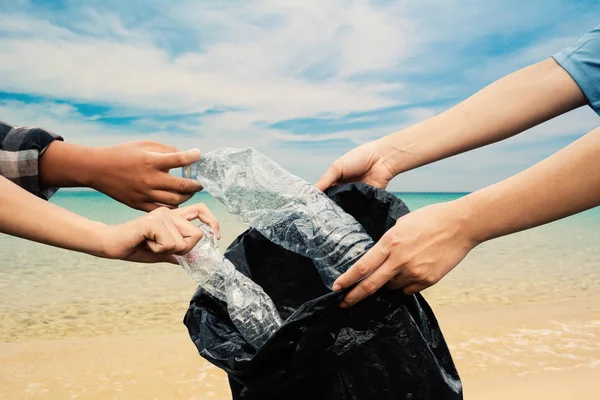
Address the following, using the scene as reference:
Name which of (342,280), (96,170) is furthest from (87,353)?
(342,280)

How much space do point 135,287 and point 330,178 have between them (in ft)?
16.7

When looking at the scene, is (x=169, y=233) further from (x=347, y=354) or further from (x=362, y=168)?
(x=362, y=168)

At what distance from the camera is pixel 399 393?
1131 millimetres

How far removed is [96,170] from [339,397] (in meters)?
1.22

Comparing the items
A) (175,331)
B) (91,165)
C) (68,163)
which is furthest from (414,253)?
(175,331)

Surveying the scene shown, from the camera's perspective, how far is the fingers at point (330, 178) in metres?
1.73

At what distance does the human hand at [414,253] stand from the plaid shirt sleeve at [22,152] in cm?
132

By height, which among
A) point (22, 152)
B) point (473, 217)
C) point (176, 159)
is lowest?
point (473, 217)

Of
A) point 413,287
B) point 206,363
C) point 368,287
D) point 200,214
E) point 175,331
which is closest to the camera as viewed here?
point 368,287

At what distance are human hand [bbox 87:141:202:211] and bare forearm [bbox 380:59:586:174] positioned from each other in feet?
2.47

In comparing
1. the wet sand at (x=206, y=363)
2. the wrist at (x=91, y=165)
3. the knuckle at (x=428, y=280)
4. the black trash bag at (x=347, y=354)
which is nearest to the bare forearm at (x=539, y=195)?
the knuckle at (x=428, y=280)

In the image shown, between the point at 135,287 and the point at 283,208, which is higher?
the point at 283,208

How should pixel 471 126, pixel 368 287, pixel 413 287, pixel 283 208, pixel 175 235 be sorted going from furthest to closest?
pixel 471 126 → pixel 283 208 → pixel 175 235 → pixel 413 287 → pixel 368 287

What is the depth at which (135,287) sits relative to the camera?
6207 millimetres
